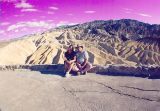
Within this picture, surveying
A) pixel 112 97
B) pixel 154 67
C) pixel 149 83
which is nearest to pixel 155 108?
pixel 112 97

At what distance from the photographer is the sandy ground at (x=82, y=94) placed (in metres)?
6.60

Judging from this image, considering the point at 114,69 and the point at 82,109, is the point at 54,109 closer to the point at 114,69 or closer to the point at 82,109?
the point at 82,109

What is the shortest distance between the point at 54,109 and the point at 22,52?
60692 millimetres

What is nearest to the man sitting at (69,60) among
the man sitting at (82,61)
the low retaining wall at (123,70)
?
the man sitting at (82,61)

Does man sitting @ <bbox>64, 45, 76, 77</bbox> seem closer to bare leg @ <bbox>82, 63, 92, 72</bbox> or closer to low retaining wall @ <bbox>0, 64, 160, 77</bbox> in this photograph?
bare leg @ <bbox>82, 63, 92, 72</bbox>

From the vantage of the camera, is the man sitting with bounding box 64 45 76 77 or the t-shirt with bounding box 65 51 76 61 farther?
the t-shirt with bounding box 65 51 76 61

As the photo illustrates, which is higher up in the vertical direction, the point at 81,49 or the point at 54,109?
the point at 81,49

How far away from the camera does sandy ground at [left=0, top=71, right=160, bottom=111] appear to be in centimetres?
660

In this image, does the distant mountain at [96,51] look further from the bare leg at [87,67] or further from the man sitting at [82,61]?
the bare leg at [87,67]

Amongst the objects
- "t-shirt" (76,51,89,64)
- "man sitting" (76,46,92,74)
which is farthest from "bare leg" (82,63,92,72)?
"t-shirt" (76,51,89,64)

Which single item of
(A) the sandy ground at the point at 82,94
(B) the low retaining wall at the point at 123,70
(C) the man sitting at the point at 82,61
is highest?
(C) the man sitting at the point at 82,61

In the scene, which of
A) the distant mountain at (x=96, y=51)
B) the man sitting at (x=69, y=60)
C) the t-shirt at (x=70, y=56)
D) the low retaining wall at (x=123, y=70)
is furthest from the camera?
the distant mountain at (x=96, y=51)

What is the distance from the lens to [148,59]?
7425 cm

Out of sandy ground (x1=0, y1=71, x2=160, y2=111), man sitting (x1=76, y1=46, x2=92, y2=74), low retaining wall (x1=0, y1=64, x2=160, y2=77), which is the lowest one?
sandy ground (x1=0, y1=71, x2=160, y2=111)
